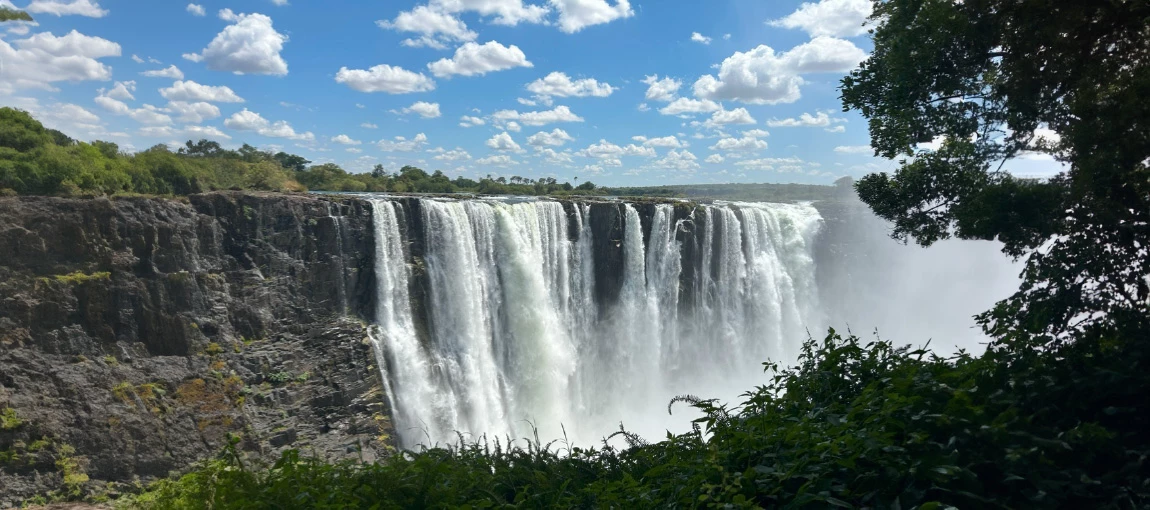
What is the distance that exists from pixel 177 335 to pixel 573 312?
11654 mm

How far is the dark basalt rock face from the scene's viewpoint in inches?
540

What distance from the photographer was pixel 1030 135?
6.16 meters

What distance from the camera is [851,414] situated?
3.38 metres

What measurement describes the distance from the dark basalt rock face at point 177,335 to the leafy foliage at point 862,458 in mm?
8842

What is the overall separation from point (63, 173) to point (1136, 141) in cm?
1837

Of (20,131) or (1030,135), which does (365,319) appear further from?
(1030,135)

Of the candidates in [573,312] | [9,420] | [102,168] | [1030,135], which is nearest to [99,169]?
[102,168]

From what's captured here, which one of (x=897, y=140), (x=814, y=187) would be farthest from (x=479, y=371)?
(x=814, y=187)

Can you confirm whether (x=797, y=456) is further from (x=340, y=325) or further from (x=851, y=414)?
(x=340, y=325)

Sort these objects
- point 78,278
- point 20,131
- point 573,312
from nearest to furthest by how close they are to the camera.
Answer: point 78,278
point 20,131
point 573,312

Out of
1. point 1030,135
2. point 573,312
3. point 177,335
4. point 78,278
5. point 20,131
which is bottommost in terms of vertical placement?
point 573,312

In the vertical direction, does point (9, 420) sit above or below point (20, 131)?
below

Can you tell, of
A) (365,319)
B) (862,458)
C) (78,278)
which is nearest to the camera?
(862,458)

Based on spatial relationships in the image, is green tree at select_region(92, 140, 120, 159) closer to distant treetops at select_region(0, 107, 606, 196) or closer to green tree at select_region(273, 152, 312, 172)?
distant treetops at select_region(0, 107, 606, 196)
